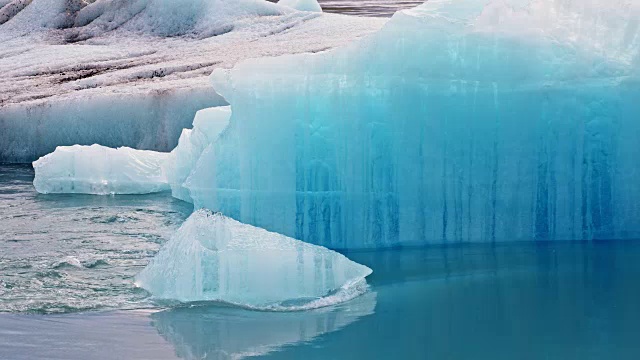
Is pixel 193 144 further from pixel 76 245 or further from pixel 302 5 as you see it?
pixel 302 5

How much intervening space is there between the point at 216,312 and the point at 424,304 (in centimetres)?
75

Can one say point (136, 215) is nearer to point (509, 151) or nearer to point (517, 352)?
point (509, 151)

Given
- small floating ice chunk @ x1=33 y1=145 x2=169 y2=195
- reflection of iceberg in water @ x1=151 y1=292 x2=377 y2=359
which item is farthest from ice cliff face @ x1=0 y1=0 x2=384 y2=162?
reflection of iceberg in water @ x1=151 y1=292 x2=377 y2=359

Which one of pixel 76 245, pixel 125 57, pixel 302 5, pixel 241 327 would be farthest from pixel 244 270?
pixel 302 5

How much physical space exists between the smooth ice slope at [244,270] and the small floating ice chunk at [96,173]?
2372mm

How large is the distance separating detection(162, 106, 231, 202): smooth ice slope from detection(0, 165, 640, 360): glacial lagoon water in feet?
3.10

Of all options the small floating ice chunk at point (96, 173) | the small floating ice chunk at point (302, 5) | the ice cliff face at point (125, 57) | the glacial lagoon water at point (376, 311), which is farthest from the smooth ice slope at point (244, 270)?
the small floating ice chunk at point (302, 5)

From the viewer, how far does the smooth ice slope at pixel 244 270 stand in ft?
12.5

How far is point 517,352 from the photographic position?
128 inches

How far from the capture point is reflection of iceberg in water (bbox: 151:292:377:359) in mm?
3301

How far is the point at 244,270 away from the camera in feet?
12.5

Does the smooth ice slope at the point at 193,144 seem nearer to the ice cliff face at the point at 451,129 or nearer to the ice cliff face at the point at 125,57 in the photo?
the ice cliff face at the point at 451,129

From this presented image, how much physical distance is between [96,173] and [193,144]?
91 cm

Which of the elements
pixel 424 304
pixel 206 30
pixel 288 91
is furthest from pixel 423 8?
pixel 206 30
